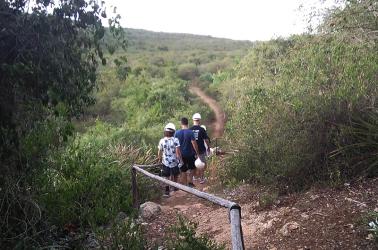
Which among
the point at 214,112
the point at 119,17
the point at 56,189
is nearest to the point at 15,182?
the point at 56,189

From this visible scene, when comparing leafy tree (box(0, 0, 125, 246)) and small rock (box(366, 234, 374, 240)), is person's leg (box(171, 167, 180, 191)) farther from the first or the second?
small rock (box(366, 234, 374, 240))

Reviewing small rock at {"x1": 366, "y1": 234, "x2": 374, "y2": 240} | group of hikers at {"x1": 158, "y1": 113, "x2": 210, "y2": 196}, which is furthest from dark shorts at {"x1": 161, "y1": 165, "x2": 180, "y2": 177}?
small rock at {"x1": 366, "y1": 234, "x2": 374, "y2": 240}

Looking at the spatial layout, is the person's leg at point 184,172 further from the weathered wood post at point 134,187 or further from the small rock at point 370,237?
the small rock at point 370,237

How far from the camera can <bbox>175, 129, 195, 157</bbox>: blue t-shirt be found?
341 inches

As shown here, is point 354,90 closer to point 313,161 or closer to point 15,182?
point 313,161

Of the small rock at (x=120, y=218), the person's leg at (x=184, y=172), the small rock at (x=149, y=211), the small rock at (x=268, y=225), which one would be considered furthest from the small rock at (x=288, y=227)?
the person's leg at (x=184, y=172)

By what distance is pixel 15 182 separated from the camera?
556cm

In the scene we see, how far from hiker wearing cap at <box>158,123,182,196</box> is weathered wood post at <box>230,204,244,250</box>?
4834mm

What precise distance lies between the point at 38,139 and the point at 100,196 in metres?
1.76

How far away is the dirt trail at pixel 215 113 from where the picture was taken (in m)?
19.0

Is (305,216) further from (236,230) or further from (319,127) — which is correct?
(236,230)

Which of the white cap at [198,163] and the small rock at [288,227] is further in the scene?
the white cap at [198,163]

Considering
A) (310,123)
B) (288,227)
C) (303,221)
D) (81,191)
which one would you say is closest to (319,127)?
(310,123)

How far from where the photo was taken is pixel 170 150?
8.52 metres
